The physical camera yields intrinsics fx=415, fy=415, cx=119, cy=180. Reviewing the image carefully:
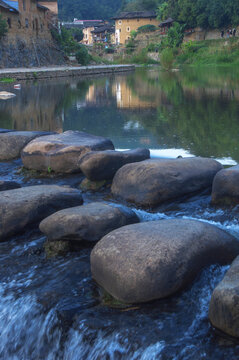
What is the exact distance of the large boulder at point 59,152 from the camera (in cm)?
587

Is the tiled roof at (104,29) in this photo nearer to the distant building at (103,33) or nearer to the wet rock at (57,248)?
the distant building at (103,33)

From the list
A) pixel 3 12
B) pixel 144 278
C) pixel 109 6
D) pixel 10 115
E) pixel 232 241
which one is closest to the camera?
pixel 144 278

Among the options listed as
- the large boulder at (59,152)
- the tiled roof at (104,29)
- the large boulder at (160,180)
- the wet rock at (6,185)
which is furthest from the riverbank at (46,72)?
the tiled roof at (104,29)

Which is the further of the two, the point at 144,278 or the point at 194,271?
the point at 194,271

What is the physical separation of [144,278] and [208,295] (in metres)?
0.48

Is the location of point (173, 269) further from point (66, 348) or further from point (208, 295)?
point (66, 348)

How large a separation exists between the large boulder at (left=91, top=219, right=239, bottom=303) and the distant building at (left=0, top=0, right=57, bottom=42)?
39742 millimetres

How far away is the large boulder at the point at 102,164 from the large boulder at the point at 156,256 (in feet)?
6.16

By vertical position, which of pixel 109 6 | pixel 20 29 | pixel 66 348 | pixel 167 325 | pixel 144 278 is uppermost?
pixel 109 6

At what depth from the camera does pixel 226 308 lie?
8.04ft

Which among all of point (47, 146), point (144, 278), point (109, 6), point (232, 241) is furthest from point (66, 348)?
point (109, 6)

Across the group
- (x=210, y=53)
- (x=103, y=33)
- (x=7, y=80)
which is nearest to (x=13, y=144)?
(x=7, y=80)

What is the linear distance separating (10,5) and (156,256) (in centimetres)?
4342

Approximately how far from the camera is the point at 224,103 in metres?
12.8
